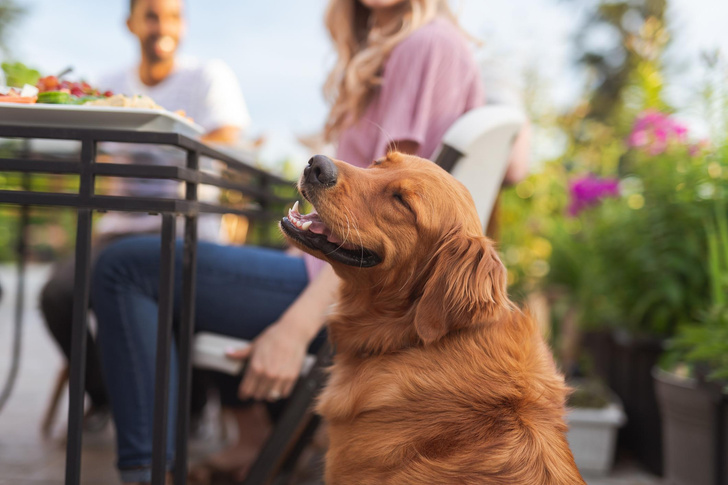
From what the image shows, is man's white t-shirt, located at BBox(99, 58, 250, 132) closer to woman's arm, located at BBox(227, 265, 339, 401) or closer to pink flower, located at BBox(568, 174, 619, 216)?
woman's arm, located at BBox(227, 265, 339, 401)

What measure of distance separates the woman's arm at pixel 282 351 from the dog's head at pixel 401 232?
232 mm

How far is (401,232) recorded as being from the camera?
163cm

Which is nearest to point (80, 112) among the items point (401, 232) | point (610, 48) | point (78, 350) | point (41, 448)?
point (78, 350)

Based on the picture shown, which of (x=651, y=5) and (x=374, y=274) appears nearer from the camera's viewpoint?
(x=374, y=274)

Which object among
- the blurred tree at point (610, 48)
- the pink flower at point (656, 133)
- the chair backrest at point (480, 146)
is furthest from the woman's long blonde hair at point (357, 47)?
the blurred tree at point (610, 48)

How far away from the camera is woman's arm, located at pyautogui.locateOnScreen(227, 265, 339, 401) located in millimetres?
1792

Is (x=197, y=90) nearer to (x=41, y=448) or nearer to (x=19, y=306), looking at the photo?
(x=19, y=306)

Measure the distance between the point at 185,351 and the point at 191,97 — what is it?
1.84 m

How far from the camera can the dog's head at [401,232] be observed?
1540 millimetres

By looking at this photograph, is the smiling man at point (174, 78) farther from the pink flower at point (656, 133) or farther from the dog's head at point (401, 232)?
the pink flower at point (656, 133)

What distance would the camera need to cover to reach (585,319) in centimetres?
422

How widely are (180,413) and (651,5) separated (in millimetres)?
23553

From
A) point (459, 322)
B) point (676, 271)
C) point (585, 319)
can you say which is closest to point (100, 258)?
point (459, 322)

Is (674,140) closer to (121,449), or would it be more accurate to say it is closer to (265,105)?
(121,449)
